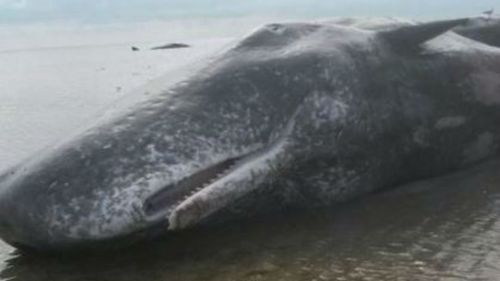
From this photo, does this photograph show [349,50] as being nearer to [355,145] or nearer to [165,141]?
[355,145]

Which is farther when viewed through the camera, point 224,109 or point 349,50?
point 349,50

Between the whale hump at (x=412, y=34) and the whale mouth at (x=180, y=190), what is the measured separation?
91.2 inches

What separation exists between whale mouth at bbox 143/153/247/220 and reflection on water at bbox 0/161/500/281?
1.28 feet

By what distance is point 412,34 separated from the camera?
7.54 metres

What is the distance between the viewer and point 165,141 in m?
5.90

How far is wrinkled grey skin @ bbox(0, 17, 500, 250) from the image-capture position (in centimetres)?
545

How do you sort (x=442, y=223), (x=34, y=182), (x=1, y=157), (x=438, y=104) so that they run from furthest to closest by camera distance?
(x=1, y=157), (x=438, y=104), (x=442, y=223), (x=34, y=182)

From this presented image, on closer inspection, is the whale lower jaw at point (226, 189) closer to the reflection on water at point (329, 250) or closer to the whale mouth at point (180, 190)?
the whale mouth at point (180, 190)

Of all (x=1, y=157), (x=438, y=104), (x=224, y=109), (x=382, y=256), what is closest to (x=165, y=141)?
(x=224, y=109)

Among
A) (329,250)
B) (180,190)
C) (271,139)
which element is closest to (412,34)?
(271,139)

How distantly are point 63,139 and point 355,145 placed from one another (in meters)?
2.53

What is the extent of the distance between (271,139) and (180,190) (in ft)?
3.32

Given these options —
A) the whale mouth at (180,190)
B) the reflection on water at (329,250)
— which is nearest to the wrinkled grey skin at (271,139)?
the whale mouth at (180,190)

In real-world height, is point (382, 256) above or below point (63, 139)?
below
